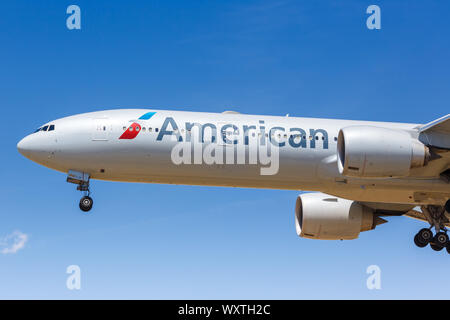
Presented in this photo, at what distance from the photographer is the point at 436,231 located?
107 feet

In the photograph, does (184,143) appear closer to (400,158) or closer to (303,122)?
(303,122)

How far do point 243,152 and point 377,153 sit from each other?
549cm

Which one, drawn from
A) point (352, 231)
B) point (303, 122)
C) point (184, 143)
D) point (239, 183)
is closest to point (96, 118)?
point (184, 143)

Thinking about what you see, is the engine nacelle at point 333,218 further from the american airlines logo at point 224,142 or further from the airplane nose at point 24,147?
the airplane nose at point 24,147

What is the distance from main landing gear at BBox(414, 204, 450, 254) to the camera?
3203 centimetres

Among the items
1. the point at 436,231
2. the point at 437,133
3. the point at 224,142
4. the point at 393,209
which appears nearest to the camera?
the point at 224,142

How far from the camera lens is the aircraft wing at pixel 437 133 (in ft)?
93.2

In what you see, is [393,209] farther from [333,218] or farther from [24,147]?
[24,147]

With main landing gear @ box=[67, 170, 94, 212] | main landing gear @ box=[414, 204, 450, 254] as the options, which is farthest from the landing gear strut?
main landing gear @ box=[414, 204, 450, 254]

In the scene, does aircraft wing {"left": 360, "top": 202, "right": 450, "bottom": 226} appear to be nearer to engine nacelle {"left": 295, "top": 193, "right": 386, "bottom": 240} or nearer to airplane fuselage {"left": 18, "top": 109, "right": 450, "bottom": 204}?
engine nacelle {"left": 295, "top": 193, "right": 386, "bottom": 240}

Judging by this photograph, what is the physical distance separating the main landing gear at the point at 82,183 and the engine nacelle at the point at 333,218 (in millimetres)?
10907

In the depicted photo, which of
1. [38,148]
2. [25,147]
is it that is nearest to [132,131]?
[38,148]

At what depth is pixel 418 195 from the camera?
3055 centimetres
